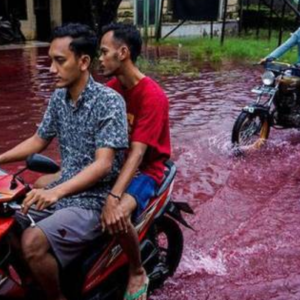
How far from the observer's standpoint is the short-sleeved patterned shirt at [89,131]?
3.02 m

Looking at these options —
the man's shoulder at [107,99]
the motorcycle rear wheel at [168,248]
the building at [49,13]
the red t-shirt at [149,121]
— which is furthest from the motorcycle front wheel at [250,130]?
the building at [49,13]

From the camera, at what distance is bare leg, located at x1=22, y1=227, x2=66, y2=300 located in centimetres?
286

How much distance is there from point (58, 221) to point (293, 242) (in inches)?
98.0

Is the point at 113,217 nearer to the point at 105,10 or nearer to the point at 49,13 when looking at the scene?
the point at 105,10

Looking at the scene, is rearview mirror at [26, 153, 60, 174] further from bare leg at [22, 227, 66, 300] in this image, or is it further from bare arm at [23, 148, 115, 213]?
bare leg at [22, 227, 66, 300]

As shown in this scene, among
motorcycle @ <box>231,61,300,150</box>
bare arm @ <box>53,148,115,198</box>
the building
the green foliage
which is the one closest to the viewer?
bare arm @ <box>53,148,115,198</box>

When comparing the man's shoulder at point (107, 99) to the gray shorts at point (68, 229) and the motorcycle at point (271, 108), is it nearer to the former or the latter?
the gray shorts at point (68, 229)

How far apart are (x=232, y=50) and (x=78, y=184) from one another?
1583 cm

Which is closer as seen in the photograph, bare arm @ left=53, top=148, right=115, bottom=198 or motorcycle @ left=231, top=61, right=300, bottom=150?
bare arm @ left=53, top=148, right=115, bottom=198

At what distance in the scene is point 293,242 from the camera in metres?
4.84

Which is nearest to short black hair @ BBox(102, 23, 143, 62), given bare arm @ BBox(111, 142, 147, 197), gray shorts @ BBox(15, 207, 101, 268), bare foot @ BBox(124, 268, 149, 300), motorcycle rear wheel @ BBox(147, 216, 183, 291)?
bare arm @ BBox(111, 142, 147, 197)

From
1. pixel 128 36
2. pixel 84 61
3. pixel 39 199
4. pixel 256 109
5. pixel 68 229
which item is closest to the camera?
pixel 39 199

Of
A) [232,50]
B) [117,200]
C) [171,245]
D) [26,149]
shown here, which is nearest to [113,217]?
[117,200]

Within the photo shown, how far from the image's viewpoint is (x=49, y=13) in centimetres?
2202
